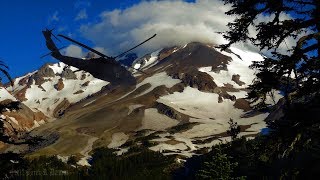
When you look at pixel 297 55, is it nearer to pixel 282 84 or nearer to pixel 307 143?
pixel 282 84

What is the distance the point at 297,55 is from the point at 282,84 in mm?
1556

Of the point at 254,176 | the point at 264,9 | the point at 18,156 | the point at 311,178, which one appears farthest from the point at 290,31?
the point at 254,176

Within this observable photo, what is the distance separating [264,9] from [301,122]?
4348 millimetres

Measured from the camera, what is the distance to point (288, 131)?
16.7m

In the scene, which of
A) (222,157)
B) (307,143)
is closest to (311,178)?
(307,143)

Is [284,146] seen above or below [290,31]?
below

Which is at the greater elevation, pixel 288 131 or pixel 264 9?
pixel 264 9

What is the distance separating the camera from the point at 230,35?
64.4 ft

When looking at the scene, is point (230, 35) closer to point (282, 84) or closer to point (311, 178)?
point (282, 84)

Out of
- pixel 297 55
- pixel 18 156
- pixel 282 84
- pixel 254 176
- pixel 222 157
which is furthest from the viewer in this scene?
pixel 254 176

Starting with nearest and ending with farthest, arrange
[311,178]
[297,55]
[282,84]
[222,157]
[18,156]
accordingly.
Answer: [311,178] → [297,55] → [282,84] → [18,156] → [222,157]

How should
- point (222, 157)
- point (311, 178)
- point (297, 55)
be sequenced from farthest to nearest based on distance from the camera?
point (222, 157), point (297, 55), point (311, 178)

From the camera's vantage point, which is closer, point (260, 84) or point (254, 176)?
point (260, 84)

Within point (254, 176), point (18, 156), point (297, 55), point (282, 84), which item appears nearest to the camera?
point (297, 55)
